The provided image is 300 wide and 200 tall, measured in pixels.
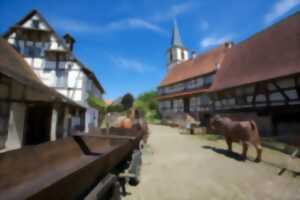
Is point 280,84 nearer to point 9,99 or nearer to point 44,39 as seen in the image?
point 9,99

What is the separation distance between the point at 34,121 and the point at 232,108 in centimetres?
1340

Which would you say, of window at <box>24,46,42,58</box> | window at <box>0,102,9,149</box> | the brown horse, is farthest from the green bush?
window at <box>24,46,42,58</box>

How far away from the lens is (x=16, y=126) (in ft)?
21.5

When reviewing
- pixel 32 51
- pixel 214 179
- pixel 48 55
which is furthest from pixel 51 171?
pixel 32 51

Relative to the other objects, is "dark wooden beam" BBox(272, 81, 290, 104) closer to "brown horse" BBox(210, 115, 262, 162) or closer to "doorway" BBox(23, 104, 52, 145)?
"brown horse" BBox(210, 115, 262, 162)

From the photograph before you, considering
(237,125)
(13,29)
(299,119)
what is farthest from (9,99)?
(299,119)

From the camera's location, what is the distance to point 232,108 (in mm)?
12352

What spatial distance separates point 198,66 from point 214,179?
17.6 meters

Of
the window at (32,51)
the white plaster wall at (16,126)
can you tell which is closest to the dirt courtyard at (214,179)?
the white plaster wall at (16,126)

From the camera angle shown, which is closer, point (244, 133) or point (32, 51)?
point (244, 133)

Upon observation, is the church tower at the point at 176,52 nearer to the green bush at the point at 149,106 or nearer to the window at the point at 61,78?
the green bush at the point at 149,106

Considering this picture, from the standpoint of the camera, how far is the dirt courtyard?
326 centimetres

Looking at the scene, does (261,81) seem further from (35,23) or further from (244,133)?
(35,23)

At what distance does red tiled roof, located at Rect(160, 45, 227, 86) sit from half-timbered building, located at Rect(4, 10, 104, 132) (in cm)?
1238
